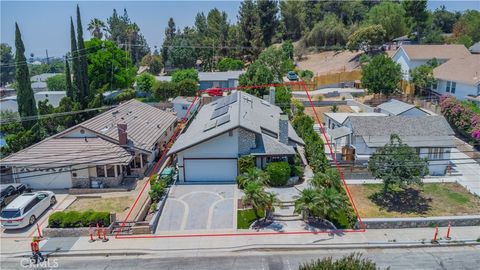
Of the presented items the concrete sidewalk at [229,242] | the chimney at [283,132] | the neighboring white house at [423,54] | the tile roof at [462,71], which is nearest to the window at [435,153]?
the concrete sidewalk at [229,242]

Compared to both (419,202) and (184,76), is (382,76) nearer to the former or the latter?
(419,202)

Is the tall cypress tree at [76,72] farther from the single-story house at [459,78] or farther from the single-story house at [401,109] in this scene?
the single-story house at [459,78]

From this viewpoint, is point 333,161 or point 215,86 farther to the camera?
point 215,86

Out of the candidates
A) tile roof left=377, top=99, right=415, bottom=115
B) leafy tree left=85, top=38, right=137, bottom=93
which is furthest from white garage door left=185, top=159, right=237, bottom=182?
leafy tree left=85, top=38, right=137, bottom=93

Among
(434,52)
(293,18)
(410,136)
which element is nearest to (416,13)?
(434,52)

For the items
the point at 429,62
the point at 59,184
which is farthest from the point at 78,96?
the point at 429,62

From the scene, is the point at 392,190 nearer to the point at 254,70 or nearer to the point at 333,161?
the point at 333,161
